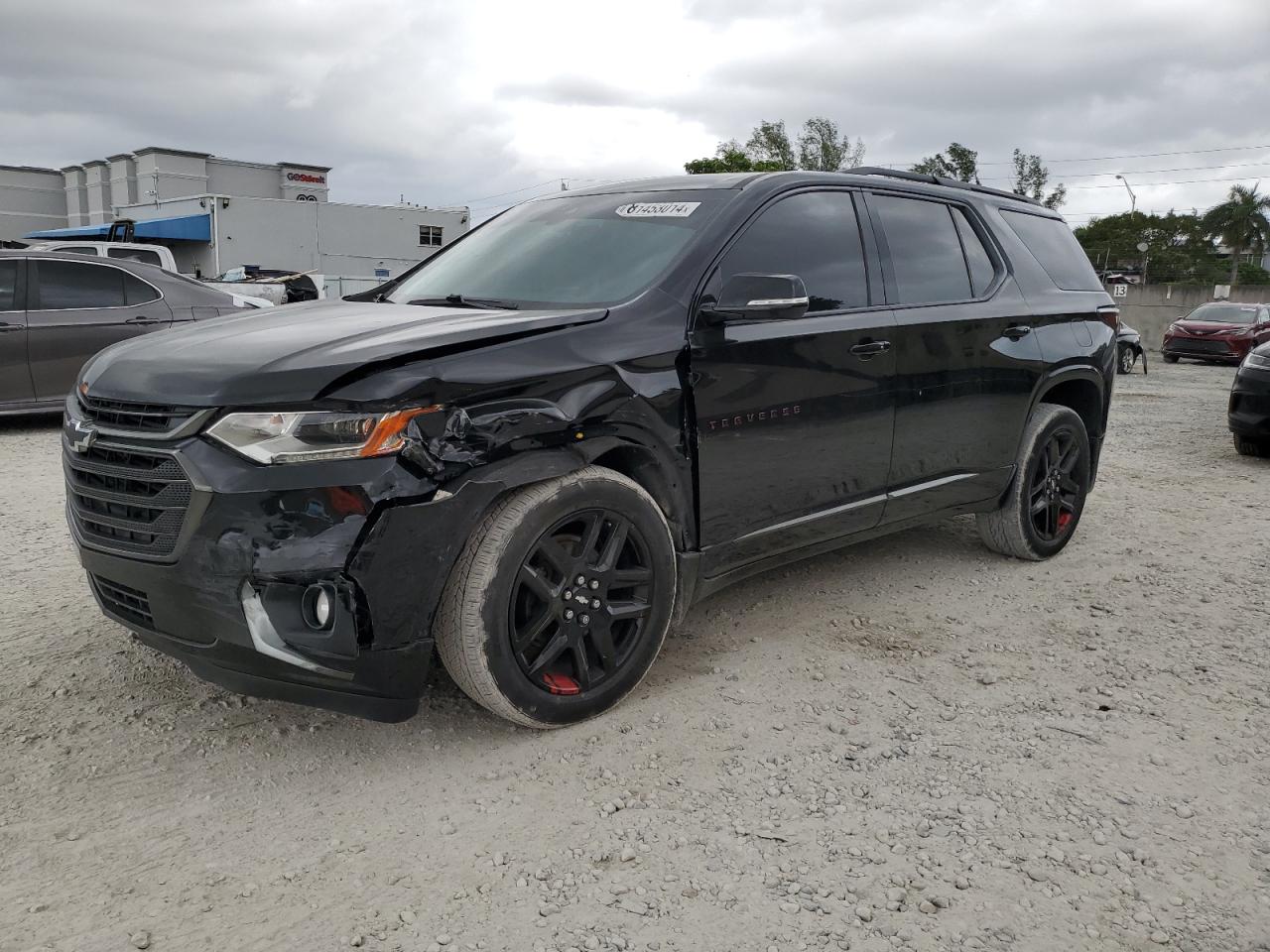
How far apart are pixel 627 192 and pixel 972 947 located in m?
2.91

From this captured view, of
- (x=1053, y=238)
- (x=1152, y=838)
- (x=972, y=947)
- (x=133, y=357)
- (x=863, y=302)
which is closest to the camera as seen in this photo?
(x=972, y=947)

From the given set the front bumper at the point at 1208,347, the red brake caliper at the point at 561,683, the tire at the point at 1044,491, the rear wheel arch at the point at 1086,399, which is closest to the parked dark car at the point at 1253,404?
the rear wheel arch at the point at 1086,399

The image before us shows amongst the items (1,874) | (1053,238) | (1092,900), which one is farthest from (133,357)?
(1053,238)

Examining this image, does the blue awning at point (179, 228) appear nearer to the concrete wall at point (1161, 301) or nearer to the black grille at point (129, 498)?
the black grille at point (129, 498)

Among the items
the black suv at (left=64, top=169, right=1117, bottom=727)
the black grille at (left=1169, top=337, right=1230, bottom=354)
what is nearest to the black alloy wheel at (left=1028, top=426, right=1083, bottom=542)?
the black suv at (left=64, top=169, right=1117, bottom=727)

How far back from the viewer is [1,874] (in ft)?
7.85

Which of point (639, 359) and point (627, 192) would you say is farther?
point (627, 192)

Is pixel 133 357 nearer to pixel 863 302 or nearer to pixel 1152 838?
pixel 863 302

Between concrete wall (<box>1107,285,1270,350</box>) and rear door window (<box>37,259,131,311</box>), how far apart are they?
36007 millimetres

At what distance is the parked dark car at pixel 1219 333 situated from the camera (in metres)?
23.9

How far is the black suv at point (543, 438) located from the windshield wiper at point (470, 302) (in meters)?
0.01

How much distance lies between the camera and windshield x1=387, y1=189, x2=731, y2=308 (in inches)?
136

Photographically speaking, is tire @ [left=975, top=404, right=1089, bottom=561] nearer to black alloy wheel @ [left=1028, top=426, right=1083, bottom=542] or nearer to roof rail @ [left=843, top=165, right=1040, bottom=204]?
black alloy wheel @ [left=1028, top=426, right=1083, bottom=542]

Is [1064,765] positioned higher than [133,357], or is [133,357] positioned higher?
[133,357]
